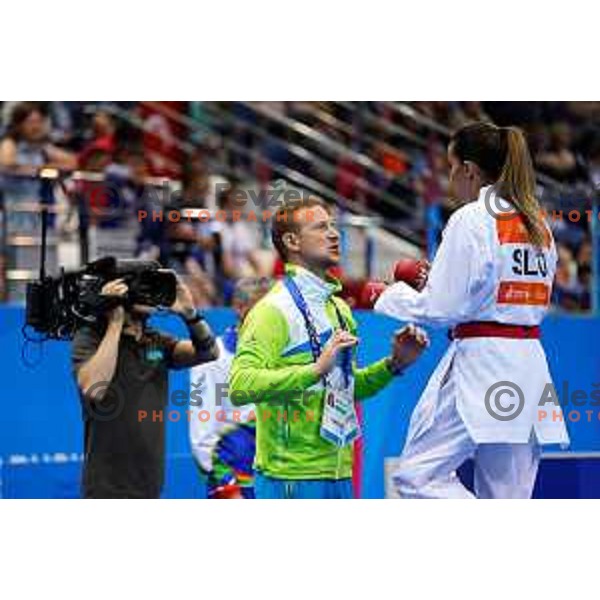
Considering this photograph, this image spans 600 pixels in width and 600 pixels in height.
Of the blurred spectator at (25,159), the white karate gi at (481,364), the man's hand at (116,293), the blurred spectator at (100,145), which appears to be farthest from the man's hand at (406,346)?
the blurred spectator at (25,159)

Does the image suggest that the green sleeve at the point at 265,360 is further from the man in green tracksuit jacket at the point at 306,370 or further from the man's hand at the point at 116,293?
the man's hand at the point at 116,293

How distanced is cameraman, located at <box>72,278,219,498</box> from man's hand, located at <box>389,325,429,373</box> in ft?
2.36

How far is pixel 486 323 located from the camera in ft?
19.1

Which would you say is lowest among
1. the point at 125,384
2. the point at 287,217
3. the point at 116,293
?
the point at 125,384

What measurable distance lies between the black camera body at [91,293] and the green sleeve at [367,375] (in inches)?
27.8

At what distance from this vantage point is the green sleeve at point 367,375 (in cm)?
609

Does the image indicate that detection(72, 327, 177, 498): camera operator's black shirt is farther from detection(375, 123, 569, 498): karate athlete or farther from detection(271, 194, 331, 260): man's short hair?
detection(375, 123, 569, 498): karate athlete

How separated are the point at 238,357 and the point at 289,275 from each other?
14.8 inches

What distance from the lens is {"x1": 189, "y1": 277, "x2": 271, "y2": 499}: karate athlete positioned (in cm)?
621

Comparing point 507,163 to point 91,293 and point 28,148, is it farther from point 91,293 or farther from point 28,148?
point 28,148

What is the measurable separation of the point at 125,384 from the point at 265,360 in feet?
2.00

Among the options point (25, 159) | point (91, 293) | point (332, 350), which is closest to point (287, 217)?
point (332, 350)

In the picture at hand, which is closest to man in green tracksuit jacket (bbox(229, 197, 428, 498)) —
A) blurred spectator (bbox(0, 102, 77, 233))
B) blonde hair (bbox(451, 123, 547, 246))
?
blonde hair (bbox(451, 123, 547, 246))
